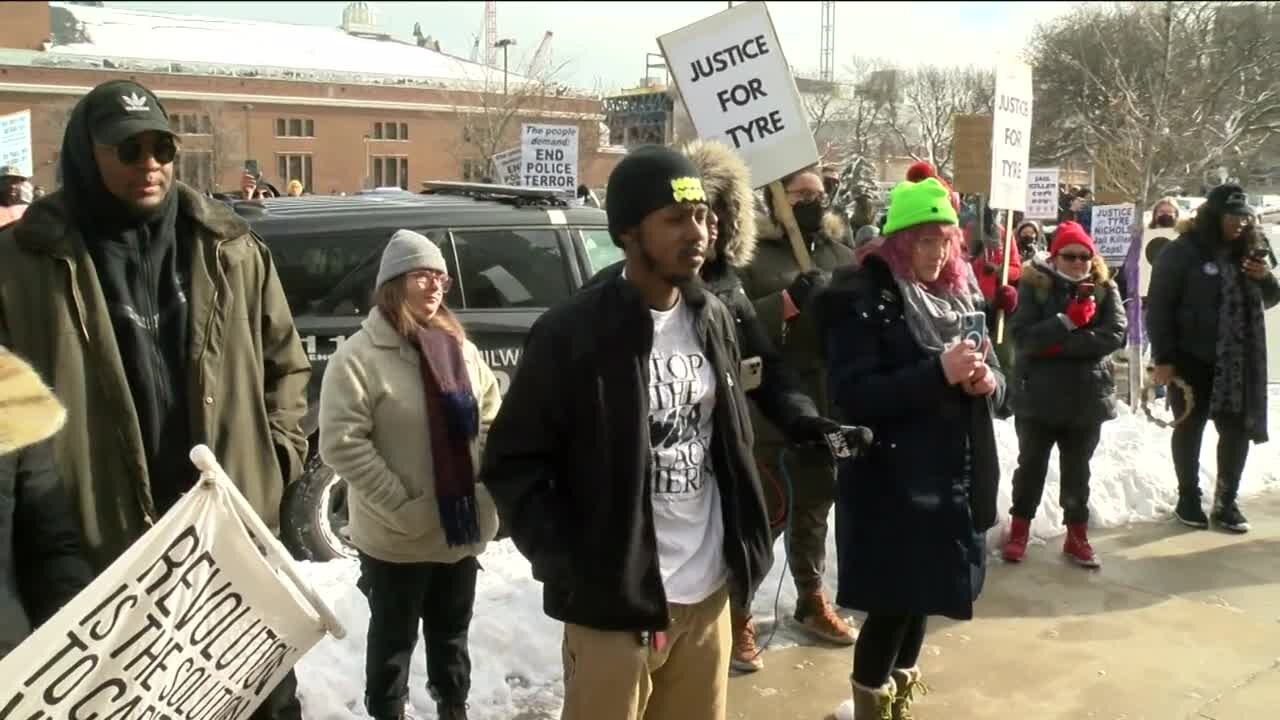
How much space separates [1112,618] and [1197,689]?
73cm

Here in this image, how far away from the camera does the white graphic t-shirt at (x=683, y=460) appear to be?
266cm

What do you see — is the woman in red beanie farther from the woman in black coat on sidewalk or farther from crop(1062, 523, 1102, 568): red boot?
the woman in black coat on sidewalk

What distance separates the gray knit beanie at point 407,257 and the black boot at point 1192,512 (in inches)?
194

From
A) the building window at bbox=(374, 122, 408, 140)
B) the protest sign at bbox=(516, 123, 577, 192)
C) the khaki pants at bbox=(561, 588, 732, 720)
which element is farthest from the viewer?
the building window at bbox=(374, 122, 408, 140)

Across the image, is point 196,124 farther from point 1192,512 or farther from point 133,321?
point 133,321

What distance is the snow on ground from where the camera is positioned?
3.95 meters

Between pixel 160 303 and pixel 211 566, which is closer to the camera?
pixel 211 566

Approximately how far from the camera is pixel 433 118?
73.1m

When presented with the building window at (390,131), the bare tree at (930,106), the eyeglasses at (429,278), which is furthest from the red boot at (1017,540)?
the building window at (390,131)

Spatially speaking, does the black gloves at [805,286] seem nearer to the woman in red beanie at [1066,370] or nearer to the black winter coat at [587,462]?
the black winter coat at [587,462]

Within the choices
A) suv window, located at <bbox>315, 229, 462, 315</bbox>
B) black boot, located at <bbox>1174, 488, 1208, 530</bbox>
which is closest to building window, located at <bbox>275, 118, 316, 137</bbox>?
suv window, located at <bbox>315, 229, 462, 315</bbox>

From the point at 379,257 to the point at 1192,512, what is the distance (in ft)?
16.1

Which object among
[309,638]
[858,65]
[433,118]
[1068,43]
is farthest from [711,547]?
[433,118]

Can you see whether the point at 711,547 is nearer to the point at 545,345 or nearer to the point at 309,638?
the point at 545,345
